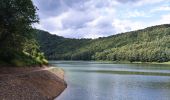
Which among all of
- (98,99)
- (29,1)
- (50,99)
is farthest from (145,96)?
(29,1)

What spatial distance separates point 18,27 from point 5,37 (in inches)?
122

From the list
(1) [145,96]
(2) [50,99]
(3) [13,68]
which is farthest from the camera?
(3) [13,68]

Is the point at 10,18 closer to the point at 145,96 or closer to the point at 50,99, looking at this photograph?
the point at 50,99

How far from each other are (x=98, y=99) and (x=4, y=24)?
16.3 m

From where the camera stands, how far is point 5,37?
5181 cm

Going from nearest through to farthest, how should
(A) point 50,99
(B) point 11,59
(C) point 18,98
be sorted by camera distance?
(C) point 18,98
(A) point 50,99
(B) point 11,59

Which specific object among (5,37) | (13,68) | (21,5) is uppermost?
(21,5)

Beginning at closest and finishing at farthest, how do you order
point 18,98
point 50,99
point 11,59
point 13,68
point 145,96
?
point 18,98 → point 50,99 → point 145,96 → point 13,68 → point 11,59

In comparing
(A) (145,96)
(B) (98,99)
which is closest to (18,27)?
(B) (98,99)

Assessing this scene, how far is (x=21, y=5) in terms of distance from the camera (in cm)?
5059

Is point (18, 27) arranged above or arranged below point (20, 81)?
above

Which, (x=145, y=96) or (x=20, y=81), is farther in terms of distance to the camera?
(x=145, y=96)

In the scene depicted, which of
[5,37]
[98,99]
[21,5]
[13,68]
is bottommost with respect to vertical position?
[98,99]

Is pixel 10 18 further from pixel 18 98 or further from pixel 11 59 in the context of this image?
pixel 18 98
